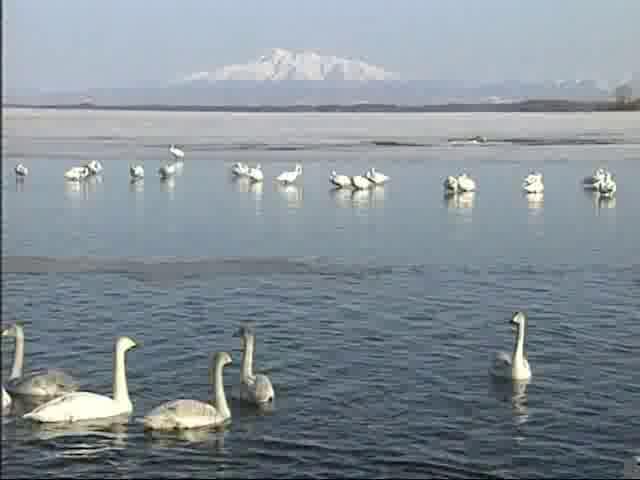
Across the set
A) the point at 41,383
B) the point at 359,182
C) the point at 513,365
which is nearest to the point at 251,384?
the point at 41,383

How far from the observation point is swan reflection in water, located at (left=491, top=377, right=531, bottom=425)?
39.6ft

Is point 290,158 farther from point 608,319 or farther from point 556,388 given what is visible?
point 556,388

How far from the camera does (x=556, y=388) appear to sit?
13078mm

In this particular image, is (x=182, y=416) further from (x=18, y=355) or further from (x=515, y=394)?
(x=515, y=394)

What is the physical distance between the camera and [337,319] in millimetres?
16672

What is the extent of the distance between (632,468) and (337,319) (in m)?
7.00

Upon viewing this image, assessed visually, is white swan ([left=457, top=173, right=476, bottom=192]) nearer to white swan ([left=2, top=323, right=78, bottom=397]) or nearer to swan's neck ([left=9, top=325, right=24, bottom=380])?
white swan ([left=2, top=323, right=78, bottom=397])

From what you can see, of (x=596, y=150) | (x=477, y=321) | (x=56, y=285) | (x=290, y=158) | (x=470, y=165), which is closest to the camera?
(x=477, y=321)

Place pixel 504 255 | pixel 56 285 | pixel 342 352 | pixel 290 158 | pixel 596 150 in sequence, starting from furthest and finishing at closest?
pixel 596 150 < pixel 290 158 < pixel 504 255 < pixel 56 285 < pixel 342 352

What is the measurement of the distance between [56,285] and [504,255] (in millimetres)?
9673

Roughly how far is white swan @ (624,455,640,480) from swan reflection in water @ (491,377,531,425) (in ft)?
4.95

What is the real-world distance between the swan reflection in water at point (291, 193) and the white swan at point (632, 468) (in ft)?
72.2

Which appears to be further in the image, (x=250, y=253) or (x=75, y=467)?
(x=250, y=253)

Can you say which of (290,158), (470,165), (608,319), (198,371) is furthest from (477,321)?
(290,158)
